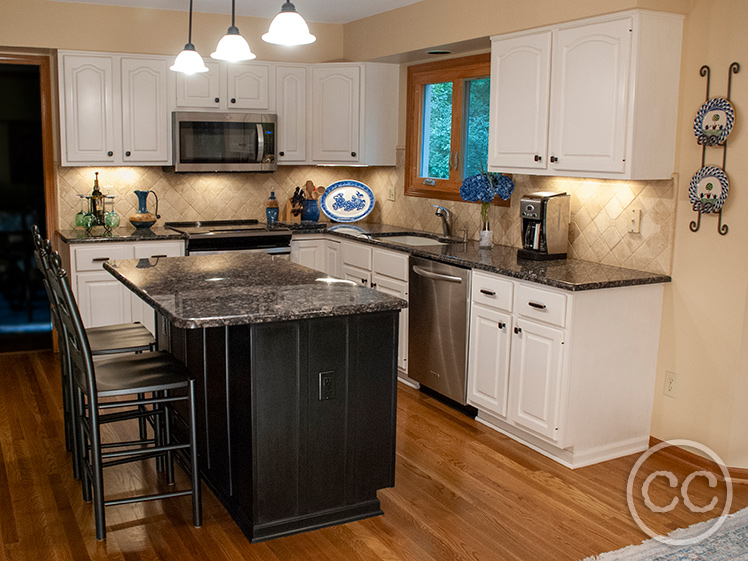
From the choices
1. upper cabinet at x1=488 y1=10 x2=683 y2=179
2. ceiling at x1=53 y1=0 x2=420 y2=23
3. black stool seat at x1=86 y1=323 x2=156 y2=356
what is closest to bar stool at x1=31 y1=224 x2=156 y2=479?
black stool seat at x1=86 y1=323 x2=156 y2=356

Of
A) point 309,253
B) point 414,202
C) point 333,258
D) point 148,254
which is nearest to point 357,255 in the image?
point 333,258

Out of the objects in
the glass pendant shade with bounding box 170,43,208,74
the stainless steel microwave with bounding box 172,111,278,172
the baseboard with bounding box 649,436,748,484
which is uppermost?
the glass pendant shade with bounding box 170,43,208,74

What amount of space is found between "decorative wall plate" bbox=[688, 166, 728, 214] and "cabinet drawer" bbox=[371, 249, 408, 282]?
5.71 feet

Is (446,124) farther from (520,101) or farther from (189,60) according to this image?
(189,60)

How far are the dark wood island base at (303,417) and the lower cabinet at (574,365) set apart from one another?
99 centimetres

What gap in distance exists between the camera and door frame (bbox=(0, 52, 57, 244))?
5348 mm

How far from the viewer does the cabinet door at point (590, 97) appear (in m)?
3.58

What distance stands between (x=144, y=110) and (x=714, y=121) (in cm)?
370

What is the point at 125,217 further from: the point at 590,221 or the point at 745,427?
the point at 745,427

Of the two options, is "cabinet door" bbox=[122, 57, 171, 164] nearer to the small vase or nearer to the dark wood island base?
the small vase

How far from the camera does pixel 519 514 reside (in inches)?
125

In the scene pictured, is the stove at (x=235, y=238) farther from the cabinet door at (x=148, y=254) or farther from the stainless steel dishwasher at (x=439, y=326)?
the stainless steel dishwasher at (x=439, y=326)

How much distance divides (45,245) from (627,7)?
2.73 metres

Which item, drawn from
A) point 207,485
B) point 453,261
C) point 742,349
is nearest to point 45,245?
point 207,485
